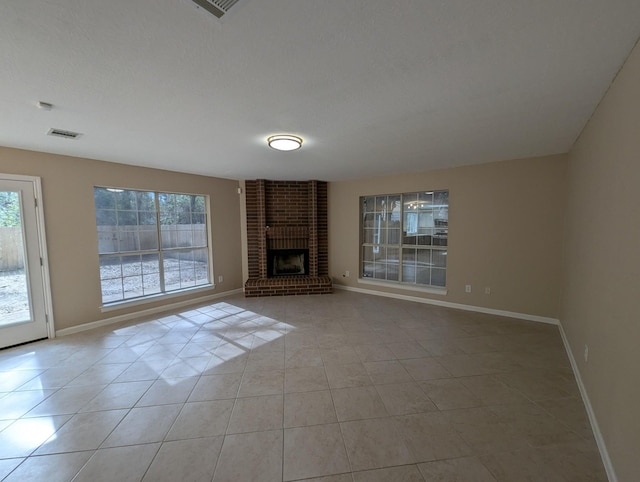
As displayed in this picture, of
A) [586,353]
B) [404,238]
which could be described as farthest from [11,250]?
[586,353]

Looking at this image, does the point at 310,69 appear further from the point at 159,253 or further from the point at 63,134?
the point at 159,253

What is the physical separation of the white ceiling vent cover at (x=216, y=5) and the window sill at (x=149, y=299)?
4502 millimetres

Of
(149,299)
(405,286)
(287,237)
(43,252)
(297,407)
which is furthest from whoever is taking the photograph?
(287,237)

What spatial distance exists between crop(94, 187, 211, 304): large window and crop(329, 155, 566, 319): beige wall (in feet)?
13.9

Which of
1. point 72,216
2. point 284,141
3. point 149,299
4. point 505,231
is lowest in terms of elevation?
point 149,299

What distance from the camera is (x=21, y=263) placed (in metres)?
3.27

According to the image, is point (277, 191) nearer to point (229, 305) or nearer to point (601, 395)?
point (229, 305)

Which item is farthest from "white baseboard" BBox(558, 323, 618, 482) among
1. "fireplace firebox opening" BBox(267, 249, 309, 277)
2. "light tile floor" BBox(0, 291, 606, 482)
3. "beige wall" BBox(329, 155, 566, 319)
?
"fireplace firebox opening" BBox(267, 249, 309, 277)

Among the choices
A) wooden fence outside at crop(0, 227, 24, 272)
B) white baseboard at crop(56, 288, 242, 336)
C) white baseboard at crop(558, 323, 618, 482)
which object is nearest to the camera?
white baseboard at crop(558, 323, 618, 482)

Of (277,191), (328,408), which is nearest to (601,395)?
(328,408)

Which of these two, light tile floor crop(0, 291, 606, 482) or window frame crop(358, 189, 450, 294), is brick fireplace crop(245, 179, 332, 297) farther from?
light tile floor crop(0, 291, 606, 482)

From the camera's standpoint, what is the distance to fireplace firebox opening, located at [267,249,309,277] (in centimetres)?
595

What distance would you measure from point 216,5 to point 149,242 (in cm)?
440

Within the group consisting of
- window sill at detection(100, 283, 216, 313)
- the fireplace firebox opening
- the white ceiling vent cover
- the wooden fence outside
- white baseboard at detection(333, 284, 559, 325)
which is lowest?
white baseboard at detection(333, 284, 559, 325)
